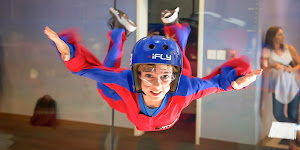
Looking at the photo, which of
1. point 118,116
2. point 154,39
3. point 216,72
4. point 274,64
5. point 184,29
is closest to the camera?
point 154,39

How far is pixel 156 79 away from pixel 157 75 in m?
0.02

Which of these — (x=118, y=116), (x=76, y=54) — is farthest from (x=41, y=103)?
(x=76, y=54)

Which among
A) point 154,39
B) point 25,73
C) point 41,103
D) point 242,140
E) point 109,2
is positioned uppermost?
point 109,2

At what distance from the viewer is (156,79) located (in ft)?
5.17

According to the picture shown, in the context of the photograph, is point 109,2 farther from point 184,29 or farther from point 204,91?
point 204,91

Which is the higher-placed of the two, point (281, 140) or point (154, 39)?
point (154, 39)

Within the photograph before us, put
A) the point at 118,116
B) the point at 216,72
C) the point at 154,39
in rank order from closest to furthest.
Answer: the point at 154,39 → the point at 216,72 → the point at 118,116

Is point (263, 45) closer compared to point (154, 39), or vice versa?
point (154, 39)

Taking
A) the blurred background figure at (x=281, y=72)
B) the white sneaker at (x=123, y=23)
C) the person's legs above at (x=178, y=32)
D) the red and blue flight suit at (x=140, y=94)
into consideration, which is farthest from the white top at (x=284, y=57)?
the white sneaker at (x=123, y=23)

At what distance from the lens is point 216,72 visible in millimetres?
1701

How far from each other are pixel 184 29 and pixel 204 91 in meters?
0.46

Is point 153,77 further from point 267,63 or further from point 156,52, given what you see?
point 267,63

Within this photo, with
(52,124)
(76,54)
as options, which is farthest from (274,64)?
(52,124)

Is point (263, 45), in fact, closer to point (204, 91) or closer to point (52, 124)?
point (204, 91)
